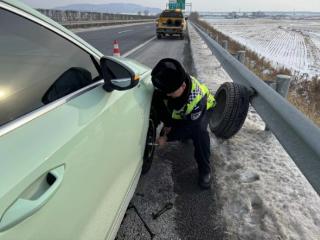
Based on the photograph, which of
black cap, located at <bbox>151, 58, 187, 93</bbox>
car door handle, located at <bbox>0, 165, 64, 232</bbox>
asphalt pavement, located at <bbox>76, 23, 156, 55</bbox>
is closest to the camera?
car door handle, located at <bbox>0, 165, 64, 232</bbox>

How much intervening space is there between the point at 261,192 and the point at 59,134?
83.0 inches

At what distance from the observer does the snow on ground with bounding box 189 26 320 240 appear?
99.7 inches

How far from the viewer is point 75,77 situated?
2.17 m

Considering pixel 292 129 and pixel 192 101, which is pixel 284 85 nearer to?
pixel 192 101

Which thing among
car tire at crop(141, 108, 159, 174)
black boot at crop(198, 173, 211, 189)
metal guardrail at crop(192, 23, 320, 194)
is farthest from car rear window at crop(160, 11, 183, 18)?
black boot at crop(198, 173, 211, 189)

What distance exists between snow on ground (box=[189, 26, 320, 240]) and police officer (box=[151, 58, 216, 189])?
34 centimetres

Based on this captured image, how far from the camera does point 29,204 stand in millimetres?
1156

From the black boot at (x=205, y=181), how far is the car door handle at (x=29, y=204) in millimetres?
2005

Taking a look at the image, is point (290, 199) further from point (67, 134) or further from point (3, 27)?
point (3, 27)

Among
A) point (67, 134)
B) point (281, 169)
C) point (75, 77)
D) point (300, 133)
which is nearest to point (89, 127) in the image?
point (67, 134)

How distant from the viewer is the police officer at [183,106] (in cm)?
295

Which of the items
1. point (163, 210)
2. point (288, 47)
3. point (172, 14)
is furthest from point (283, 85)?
point (172, 14)

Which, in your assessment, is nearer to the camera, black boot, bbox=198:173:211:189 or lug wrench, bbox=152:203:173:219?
lug wrench, bbox=152:203:173:219

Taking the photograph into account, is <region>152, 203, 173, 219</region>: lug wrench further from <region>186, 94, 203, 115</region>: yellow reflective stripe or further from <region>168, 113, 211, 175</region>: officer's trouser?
<region>186, 94, 203, 115</region>: yellow reflective stripe
